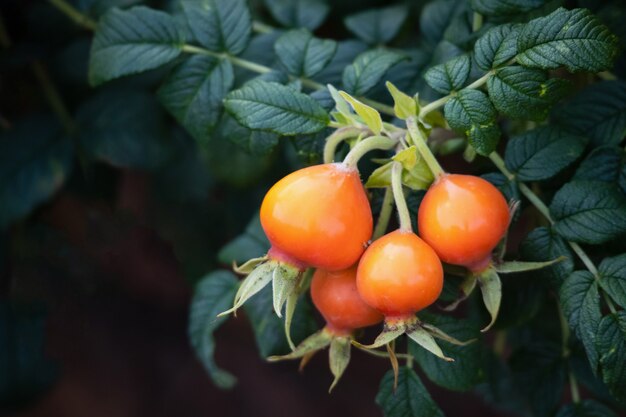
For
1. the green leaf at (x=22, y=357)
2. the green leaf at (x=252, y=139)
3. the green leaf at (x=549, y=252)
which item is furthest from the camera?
the green leaf at (x=22, y=357)

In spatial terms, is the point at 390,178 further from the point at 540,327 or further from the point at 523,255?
the point at 540,327

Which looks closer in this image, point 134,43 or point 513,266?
point 513,266

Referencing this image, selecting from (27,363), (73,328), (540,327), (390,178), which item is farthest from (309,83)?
(73,328)

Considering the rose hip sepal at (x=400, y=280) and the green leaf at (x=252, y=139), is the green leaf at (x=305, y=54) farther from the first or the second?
the rose hip sepal at (x=400, y=280)

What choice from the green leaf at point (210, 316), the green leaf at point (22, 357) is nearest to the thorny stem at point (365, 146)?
the green leaf at point (210, 316)

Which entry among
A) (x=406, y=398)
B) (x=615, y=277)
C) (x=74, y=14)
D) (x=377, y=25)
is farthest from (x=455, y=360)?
(x=74, y=14)

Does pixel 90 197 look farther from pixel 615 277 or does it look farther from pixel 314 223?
pixel 615 277
